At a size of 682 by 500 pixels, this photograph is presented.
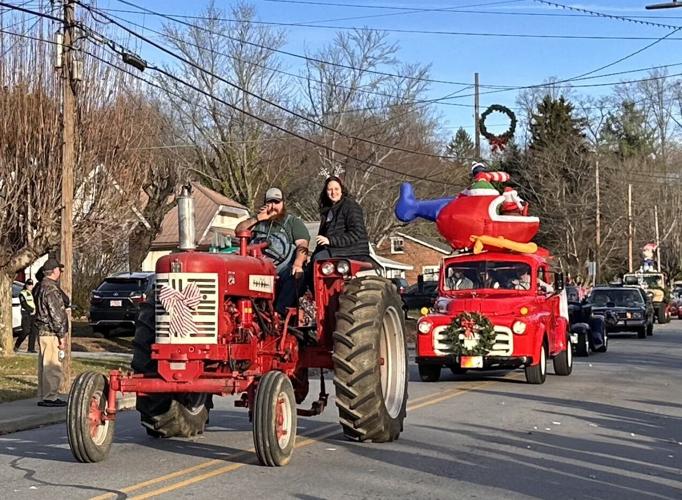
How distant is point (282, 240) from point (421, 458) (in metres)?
2.70

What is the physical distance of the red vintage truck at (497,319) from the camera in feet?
55.9

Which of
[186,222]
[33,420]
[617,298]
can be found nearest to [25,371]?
[33,420]

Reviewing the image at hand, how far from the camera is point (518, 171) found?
6631 centimetres

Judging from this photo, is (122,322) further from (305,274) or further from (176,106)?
(176,106)

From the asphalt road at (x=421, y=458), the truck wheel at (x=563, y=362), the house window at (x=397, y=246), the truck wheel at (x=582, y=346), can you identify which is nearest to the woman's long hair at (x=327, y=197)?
the asphalt road at (x=421, y=458)

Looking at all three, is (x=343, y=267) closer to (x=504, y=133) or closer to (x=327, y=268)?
(x=327, y=268)

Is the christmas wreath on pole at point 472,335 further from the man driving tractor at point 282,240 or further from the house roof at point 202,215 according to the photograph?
the house roof at point 202,215

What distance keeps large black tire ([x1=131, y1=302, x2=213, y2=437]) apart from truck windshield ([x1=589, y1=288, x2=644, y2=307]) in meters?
25.0

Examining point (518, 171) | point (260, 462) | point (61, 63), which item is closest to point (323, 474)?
point (260, 462)

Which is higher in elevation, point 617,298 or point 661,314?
point 617,298

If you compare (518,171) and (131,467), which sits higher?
(518,171)

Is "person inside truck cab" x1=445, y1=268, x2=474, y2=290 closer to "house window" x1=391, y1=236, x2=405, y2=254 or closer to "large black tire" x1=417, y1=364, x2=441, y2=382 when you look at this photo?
"large black tire" x1=417, y1=364, x2=441, y2=382

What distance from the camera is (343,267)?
10.5m

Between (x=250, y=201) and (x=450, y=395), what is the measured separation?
131 ft
